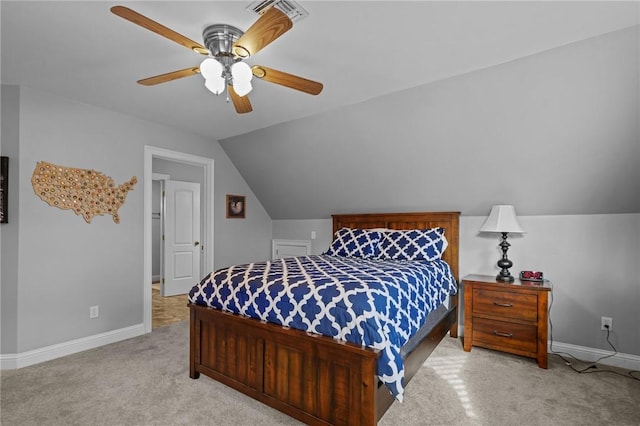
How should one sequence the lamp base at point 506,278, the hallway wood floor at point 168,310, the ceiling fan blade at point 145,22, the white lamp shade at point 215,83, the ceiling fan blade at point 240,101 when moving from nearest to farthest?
1. the ceiling fan blade at point 145,22
2. the white lamp shade at point 215,83
3. the ceiling fan blade at point 240,101
4. the lamp base at point 506,278
5. the hallway wood floor at point 168,310

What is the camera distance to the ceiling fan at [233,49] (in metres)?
1.52

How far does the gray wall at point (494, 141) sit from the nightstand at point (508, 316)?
862 millimetres

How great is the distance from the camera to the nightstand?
8.86 ft

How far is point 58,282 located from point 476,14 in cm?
389

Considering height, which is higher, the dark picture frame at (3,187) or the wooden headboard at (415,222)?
the dark picture frame at (3,187)

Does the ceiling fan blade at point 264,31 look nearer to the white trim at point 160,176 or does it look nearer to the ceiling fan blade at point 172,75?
the ceiling fan blade at point 172,75

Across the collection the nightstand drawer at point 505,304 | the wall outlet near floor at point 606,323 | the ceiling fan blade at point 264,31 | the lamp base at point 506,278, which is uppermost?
the ceiling fan blade at point 264,31

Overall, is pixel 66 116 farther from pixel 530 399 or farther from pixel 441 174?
pixel 530 399

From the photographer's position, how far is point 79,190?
3.12 meters

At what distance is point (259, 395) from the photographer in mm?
2117

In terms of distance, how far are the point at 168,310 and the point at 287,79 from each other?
12.6 ft

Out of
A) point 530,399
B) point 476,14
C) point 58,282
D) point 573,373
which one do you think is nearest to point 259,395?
point 530,399

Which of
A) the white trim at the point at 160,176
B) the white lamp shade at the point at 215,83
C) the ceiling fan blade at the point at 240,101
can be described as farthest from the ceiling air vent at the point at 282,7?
the white trim at the point at 160,176

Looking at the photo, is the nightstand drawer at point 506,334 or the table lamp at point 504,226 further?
the table lamp at point 504,226
